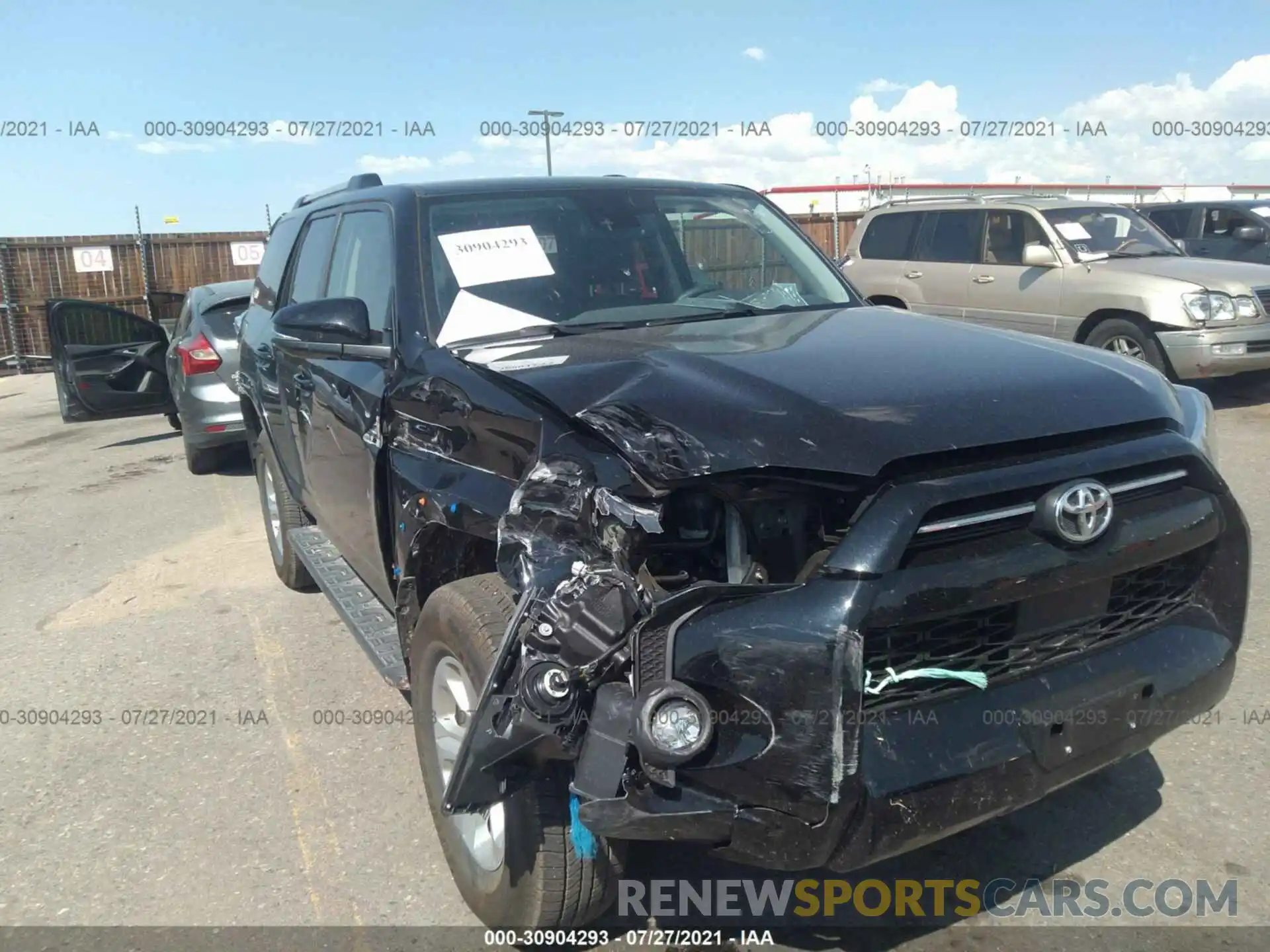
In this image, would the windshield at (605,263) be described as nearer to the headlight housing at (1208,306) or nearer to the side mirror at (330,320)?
the side mirror at (330,320)

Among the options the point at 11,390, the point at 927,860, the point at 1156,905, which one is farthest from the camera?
the point at 11,390

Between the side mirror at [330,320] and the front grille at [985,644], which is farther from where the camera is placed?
the side mirror at [330,320]

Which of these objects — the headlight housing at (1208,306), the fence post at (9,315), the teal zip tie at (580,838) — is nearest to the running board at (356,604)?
the teal zip tie at (580,838)

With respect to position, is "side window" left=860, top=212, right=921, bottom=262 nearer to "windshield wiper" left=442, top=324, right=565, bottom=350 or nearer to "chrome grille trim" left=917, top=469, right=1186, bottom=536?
"windshield wiper" left=442, top=324, right=565, bottom=350

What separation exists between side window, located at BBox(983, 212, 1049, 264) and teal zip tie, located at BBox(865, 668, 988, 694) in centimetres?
851

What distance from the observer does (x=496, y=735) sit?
7.20 ft

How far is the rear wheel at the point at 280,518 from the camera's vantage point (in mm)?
5363

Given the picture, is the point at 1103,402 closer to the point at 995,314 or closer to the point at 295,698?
the point at 295,698

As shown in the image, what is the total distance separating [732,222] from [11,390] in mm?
16945

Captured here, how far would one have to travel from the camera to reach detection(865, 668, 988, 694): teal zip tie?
218 cm

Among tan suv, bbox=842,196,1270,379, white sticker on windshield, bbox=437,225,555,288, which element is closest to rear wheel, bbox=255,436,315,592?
white sticker on windshield, bbox=437,225,555,288

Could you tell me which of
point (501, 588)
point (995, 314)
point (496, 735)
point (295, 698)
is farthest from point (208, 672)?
point (995, 314)

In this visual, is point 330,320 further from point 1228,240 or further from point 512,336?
point 1228,240

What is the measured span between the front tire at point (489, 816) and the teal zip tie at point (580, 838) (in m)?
0.03
